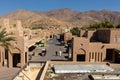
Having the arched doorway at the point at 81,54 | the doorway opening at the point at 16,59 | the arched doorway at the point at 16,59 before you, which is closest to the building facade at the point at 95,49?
the arched doorway at the point at 81,54

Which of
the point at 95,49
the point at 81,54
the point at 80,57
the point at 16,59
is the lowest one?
the point at 16,59

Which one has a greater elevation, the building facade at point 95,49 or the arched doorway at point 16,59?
the building facade at point 95,49

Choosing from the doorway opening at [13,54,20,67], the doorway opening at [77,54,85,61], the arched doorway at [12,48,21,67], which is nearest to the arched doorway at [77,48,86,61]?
the doorway opening at [77,54,85,61]

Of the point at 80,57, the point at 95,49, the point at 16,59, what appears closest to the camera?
the point at 95,49

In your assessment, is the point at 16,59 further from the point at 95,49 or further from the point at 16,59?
the point at 95,49

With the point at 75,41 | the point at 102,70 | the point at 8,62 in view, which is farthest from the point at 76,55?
the point at 102,70

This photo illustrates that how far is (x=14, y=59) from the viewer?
31.9 meters

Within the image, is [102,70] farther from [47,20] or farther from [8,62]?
[47,20]

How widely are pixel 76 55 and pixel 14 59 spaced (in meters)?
9.65

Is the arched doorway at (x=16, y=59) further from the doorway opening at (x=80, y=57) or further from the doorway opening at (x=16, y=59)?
the doorway opening at (x=80, y=57)

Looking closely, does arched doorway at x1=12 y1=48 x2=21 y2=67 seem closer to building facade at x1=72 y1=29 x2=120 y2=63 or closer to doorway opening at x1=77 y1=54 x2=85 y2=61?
building facade at x1=72 y1=29 x2=120 y2=63

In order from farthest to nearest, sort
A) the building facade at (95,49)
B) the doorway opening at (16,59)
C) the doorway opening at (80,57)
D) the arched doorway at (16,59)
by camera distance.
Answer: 1. the doorway opening at (16,59)
2. the arched doorway at (16,59)
3. the doorway opening at (80,57)
4. the building facade at (95,49)

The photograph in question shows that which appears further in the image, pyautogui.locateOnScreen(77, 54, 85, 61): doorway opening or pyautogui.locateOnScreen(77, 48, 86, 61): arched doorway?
pyautogui.locateOnScreen(77, 54, 85, 61): doorway opening

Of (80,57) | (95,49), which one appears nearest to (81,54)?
(80,57)
